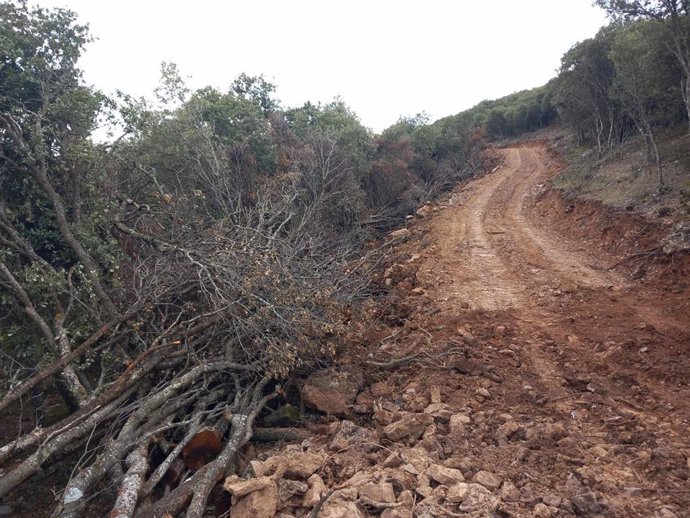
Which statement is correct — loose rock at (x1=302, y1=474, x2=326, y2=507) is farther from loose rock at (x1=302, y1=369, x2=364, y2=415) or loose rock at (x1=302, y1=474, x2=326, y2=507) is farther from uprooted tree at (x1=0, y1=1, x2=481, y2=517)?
loose rock at (x1=302, y1=369, x2=364, y2=415)

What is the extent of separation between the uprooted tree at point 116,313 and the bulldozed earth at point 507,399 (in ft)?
1.94

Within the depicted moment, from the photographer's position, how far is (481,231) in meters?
11.6

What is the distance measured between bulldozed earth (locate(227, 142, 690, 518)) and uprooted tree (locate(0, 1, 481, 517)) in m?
0.59

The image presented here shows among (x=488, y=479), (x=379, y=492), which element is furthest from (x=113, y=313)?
(x=488, y=479)

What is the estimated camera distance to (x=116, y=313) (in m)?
5.38

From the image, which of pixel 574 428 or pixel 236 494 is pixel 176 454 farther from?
pixel 574 428

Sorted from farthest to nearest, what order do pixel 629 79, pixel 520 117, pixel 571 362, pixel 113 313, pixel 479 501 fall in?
pixel 520 117
pixel 629 79
pixel 113 313
pixel 571 362
pixel 479 501

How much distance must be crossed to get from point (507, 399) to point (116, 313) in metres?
4.56

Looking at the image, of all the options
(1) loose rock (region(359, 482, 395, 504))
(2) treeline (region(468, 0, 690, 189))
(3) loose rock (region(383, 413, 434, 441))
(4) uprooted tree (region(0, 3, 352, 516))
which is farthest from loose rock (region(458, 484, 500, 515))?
(2) treeline (region(468, 0, 690, 189))

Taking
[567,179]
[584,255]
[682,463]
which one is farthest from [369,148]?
[682,463]

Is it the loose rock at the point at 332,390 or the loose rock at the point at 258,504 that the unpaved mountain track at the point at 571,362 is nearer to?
the loose rock at the point at 332,390

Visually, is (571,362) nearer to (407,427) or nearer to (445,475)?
(407,427)

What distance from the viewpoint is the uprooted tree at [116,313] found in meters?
3.85

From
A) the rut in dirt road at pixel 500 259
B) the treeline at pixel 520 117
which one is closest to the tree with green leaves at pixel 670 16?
the rut in dirt road at pixel 500 259
